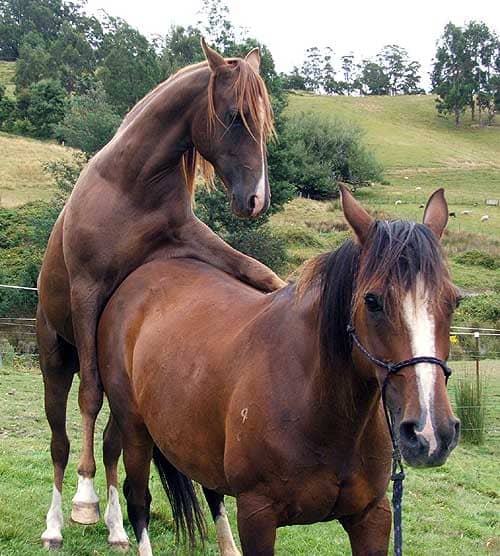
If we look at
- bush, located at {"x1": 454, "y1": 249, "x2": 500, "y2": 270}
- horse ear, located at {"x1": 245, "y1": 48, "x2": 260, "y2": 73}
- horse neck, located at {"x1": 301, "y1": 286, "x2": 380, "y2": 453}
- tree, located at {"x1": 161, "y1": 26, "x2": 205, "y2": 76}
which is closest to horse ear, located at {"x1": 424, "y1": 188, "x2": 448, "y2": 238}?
horse neck, located at {"x1": 301, "y1": 286, "x2": 380, "y2": 453}

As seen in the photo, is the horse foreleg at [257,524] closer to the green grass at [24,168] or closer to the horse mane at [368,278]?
the horse mane at [368,278]

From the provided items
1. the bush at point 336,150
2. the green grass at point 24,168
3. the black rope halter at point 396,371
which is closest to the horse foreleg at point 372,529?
the black rope halter at point 396,371

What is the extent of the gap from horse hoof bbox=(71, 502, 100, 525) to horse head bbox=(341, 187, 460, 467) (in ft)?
7.90

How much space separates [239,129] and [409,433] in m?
2.00

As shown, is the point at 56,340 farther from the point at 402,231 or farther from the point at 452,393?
the point at 452,393

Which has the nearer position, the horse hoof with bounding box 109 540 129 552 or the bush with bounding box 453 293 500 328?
the horse hoof with bounding box 109 540 129 552

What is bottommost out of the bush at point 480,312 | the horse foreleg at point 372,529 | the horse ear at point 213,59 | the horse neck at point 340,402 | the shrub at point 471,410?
the bush at point 480,312

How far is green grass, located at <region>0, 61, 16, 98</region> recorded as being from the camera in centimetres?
5988

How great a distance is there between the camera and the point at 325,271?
275cm

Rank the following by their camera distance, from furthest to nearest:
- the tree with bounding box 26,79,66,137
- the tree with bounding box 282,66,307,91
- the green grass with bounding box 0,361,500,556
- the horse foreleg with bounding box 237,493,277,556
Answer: the tree with bounding box 282,66,307,91 → the tree with bounding box 26,79,66,137 → the green grass with bounding box 0,361,500,556 → the horse foreleg with bounding box 237,493,277,556

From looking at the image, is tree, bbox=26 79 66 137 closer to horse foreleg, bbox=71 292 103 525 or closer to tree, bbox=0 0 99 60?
tree, bbox=0 0 99 60

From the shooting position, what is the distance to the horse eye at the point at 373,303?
2.27 metres

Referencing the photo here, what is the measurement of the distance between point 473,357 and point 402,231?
47.1 ft

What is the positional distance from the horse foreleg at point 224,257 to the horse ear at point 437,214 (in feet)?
4.27
